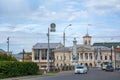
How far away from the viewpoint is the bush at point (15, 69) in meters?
52.2

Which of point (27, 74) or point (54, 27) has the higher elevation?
point (54, 27)

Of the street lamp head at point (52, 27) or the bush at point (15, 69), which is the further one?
the street lamp head at point (52, 27)

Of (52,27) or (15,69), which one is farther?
(52,27)

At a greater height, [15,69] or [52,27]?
[52,27]

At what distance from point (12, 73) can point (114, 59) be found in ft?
488

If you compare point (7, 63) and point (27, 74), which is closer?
point (7, 63)

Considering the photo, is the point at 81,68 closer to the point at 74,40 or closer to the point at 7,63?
the point at 7,63

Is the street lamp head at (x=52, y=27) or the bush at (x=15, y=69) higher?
the street lamp head at (x=52, y=27)

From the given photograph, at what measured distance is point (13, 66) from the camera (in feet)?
179

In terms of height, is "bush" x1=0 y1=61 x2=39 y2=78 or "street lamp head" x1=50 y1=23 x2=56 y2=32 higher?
"street lamp head" x1=50 y1=23 x2=56 y2=32

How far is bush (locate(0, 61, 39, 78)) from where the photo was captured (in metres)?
52.2

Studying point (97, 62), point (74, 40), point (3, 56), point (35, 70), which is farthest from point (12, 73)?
point (97, 62)

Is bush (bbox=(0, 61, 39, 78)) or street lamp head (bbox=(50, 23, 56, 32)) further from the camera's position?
street lamp head (bbox=(50, 23, 56, 32))

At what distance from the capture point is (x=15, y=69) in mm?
54875
